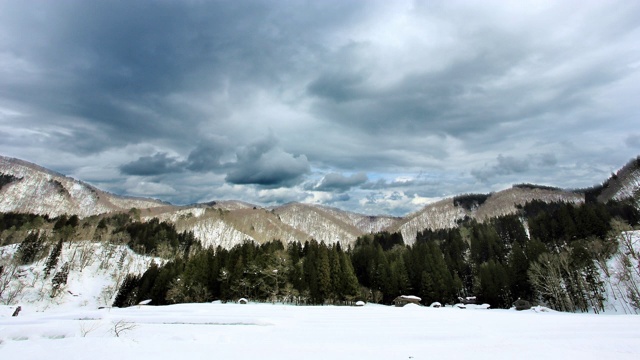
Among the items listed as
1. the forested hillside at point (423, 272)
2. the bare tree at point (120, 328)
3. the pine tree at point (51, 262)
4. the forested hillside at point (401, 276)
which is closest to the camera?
the bare tree at point (120, 328)

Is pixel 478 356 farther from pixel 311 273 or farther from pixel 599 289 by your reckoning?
pixel 599 289

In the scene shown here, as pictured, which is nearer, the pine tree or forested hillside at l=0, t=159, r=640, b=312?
forested hillside at l=0, t=159, r=640, b=312

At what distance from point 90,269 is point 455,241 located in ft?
428

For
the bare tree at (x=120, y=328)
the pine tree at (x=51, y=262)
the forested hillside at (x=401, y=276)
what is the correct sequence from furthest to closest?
the pine tree at (x=51, y=262), the forested hillside at (x=401, y=276), the bare tree at (x=120, y=328)

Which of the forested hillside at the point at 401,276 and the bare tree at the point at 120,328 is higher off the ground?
the forested hillside at the point at 401,276

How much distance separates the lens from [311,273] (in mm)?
63375

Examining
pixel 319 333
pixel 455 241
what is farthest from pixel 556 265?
pixel 319 333

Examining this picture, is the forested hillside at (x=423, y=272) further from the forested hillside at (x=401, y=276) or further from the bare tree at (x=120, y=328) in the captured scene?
the bare tree at (x=120, y=328)

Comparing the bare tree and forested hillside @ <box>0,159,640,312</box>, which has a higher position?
forested hillside @ <box>0,159,640,312</box>

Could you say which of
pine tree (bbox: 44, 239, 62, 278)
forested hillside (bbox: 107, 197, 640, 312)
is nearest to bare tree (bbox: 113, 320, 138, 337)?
forested hillside (bbox: 107, 197, 640, 312)

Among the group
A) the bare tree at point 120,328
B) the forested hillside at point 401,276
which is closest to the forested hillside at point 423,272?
the forested hillside at point 401,276

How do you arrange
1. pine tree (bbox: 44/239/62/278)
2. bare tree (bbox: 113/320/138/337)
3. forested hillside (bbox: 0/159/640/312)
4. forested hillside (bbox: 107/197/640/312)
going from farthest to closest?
pine tree (bbox: 44/239/62/278) → forested hillside (bbox: 107/197/640/312) → forested hillside (bbox: 0/159/640/312) → bare tree (bbox: 113/320/138/337)

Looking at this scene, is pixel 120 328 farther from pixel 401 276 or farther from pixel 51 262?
pixel 51 262

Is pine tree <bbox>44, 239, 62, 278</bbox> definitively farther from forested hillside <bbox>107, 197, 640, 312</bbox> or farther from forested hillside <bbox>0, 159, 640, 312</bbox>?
forested hillside <bbox>107, 197, 640, 312</bbox>
